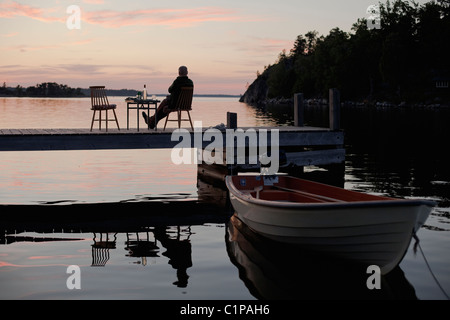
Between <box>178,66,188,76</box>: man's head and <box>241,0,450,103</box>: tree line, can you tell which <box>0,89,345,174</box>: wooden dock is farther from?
<box>241,0,450,103</box>: tree line

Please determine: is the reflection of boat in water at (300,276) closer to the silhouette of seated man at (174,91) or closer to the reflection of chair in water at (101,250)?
the reflection of chair in water at (101,250)

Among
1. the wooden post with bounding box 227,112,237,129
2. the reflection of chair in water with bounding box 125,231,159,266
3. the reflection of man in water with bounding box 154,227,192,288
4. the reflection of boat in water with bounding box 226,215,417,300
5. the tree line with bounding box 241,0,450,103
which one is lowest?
the reflection of boat in water with bounding box 226,215,417,300

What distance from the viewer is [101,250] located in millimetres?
11234

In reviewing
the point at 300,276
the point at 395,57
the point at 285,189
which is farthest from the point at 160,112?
the point at 395,57

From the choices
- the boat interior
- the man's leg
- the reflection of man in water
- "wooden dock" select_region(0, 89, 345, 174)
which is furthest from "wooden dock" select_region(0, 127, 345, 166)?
→ the reflection of man in water

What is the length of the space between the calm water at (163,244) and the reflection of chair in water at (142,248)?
2cm

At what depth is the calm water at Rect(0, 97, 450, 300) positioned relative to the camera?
8.98 metres

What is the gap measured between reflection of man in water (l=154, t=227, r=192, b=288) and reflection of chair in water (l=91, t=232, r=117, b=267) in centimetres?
97

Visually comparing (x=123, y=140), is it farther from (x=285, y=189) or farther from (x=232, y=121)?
(x=285, y=189)

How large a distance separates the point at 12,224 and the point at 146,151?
1778 centimetres
